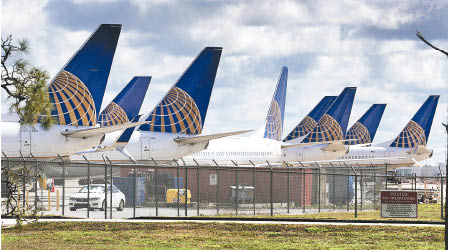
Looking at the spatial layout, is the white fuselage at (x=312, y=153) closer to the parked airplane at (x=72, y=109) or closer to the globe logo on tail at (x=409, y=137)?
the globe logo on tail at (x=409, y=137)

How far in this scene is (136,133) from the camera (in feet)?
151

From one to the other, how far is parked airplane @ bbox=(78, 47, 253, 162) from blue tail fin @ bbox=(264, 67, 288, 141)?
19.3 m

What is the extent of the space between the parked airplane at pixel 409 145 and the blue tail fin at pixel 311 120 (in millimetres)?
11497

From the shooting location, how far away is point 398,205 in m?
27.6

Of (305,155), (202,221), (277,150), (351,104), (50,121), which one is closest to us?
(50,121)

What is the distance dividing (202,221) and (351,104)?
50985mm

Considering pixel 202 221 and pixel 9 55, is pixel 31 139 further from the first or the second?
pixel 9 55

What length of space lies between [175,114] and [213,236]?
26.9m

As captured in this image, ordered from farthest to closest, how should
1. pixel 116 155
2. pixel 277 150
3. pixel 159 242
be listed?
1. pixel 277 150
2. pixel 116 155
3. pixel 159 242

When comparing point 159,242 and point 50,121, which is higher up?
point 50,121

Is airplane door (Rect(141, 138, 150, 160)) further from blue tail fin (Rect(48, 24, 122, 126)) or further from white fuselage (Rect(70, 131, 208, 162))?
blue tail fin (Rect(48, 24, 122, 126))

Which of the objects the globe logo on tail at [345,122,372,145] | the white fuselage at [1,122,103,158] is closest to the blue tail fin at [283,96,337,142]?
the globe logo on tail at [345,122,372,145]

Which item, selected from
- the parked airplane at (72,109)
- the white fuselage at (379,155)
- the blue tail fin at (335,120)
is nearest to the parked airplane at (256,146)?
the blue tail fin at (335,120)

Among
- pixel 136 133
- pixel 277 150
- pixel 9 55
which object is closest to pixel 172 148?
pixel 136 133
